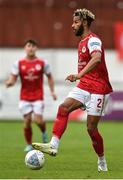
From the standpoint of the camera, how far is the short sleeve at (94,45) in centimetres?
1245

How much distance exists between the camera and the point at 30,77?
18.3 m

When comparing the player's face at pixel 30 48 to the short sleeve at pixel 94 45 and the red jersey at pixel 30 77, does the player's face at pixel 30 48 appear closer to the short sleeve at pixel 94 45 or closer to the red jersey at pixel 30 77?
the red jersey at pixel 30 77

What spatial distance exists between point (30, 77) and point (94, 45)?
19.6 ft

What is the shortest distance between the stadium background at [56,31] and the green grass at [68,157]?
12960 mm

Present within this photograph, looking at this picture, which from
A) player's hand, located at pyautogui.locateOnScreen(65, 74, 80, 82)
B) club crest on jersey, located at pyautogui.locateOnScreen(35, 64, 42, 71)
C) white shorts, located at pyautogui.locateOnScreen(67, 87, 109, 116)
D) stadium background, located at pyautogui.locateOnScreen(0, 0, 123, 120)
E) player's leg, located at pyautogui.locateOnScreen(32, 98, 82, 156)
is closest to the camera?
player's hand, located at pyautogui.locateOnScreen(65, 74, 80, 82)

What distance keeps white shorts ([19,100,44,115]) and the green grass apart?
889 mm

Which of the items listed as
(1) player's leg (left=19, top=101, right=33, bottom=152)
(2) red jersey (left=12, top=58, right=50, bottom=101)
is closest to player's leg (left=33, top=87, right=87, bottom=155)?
(1) player's leg (left=19, top=101, right=33, bottom=152)

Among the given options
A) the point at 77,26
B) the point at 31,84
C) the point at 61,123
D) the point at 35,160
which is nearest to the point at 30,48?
the point at 31,84

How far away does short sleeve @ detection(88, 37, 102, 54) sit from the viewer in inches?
490

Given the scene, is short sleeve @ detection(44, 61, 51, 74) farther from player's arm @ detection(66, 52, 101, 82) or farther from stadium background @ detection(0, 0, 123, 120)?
stadium background @ detection(0, 0, 123, 120)

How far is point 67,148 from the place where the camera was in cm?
1831

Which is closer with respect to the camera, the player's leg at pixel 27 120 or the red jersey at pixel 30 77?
the player's leg at pixel 27 120

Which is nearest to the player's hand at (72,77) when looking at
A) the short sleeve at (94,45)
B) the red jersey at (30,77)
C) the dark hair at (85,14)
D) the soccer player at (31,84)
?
the short sleeve at (94,45)

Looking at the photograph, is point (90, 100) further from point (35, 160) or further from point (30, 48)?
point (30, 48)
